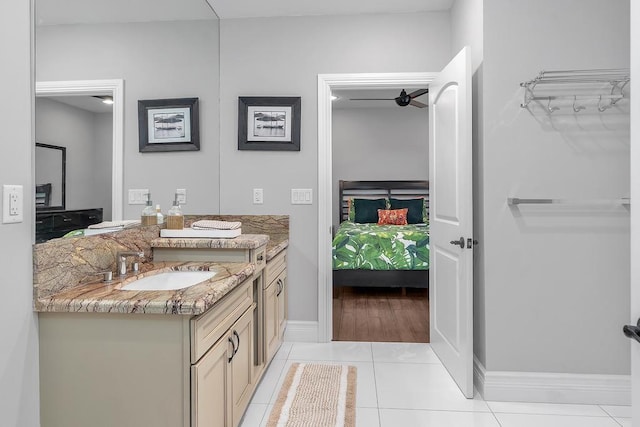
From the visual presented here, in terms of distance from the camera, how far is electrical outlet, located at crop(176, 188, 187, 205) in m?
2.68

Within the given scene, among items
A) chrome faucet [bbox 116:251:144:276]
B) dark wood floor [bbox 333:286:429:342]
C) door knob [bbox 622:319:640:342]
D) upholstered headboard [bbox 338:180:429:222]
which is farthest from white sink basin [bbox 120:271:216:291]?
upholstered headboard [bbox 338:180:429:222]

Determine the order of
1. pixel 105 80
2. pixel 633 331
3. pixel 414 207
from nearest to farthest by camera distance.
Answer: pixel 633 331 → pixel 105 80 → pixel 414 207

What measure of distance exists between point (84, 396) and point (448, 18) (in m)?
3.28

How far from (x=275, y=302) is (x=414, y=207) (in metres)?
4.05

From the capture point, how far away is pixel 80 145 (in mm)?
1686

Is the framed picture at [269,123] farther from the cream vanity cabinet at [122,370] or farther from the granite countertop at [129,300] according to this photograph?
the cream vanity cabinet at [122,370]

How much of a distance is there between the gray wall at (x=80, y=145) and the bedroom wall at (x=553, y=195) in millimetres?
2020

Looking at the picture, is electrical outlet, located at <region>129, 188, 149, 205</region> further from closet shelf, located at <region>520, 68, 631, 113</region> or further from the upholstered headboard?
the upholstered headboard

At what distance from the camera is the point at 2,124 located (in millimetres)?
1271

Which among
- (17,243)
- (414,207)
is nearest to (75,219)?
(17,243)

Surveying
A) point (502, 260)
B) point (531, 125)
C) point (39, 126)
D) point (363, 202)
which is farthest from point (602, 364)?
point (363, 202)

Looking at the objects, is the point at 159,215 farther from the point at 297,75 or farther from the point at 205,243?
the point at 297,75

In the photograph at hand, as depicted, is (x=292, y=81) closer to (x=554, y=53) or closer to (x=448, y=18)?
(x=448, y=18)

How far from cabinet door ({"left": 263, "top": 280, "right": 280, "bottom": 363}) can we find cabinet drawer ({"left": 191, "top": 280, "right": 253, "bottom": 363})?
484mm
